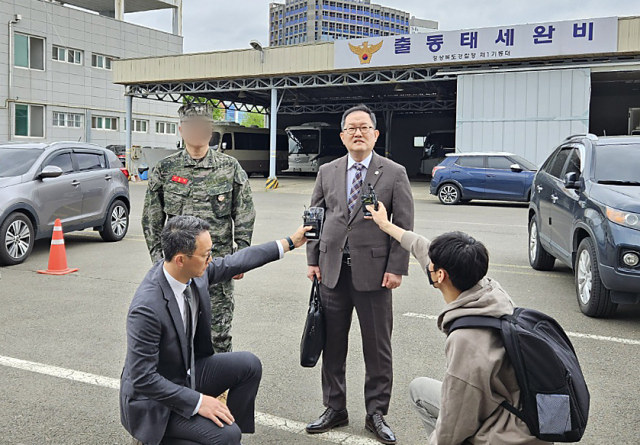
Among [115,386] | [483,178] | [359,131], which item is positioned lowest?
[115,386]

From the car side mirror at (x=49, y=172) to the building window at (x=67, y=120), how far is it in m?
31.6

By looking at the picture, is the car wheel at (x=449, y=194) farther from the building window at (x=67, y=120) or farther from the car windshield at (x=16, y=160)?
the building window at (x=67, y=120)

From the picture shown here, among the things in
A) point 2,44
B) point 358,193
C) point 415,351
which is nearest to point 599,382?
point 415,351

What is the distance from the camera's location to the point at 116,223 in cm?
1120

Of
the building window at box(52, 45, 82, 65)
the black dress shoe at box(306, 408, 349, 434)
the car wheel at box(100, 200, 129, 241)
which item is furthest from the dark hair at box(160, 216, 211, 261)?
the building window at box(52, 45, 82, 65)

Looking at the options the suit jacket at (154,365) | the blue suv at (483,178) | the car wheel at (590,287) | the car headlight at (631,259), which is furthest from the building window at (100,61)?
the suit jacket at (154,365)

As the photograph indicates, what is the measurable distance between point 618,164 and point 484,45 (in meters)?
16.8

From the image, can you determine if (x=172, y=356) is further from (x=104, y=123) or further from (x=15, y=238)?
(x=104, y=123)

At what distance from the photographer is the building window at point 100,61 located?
134 feet

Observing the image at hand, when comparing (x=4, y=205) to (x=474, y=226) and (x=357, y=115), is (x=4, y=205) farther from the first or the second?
(x=474, y=226)

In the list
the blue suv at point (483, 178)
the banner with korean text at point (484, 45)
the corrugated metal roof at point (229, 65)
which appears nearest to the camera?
the blue suv at point (483, 178)

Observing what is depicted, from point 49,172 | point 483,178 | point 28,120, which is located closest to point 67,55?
point 28,120

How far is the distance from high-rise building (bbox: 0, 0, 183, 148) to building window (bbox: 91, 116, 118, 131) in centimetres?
7

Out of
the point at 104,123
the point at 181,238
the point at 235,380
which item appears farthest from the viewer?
the point at 104,123
